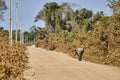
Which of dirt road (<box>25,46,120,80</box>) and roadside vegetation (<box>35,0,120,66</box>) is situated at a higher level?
roadside vegetation (<box>35,0,120,66</box>)

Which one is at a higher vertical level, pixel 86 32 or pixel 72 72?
pixel 86 32

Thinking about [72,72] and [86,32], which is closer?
[72,72]

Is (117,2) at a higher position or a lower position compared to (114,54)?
higher

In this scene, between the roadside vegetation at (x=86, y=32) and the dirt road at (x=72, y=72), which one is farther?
the roadside vegetation at (x=86, y=32)

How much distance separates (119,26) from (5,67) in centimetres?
1314

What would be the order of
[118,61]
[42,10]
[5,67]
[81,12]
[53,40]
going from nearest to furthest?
[5,67] < [118,61] < [53,40] < [81,12] < [42,10]

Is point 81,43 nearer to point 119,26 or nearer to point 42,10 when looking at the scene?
point 119,26

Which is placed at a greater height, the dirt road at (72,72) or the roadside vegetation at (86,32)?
the roadside vegetation at (86,32)

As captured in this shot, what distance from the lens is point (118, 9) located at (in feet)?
91.2

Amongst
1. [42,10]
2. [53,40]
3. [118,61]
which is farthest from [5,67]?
[42,10]

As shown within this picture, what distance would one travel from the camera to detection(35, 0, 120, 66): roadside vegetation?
28.5 meters

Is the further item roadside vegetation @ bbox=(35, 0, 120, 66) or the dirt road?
roadside vegetation @ bbox=(35, 0, 120, 66)

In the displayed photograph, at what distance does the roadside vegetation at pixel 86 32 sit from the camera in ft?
93.7

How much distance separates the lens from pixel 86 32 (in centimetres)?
4772
